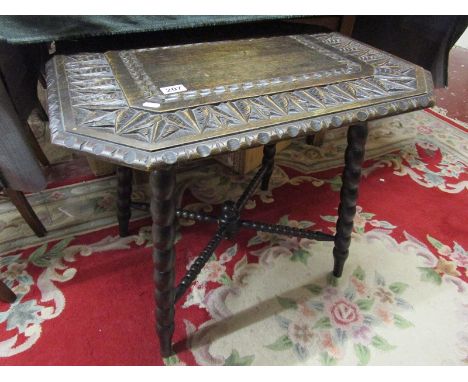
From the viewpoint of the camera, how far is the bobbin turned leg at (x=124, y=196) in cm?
85

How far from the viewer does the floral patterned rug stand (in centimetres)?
74

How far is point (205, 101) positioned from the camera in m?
0.53

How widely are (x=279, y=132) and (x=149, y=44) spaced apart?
40 centimetres

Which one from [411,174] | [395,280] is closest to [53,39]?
[395,280]

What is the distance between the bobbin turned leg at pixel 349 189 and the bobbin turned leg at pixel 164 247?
366 millimetres

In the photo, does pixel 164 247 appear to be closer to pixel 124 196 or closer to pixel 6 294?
pixel 124 196

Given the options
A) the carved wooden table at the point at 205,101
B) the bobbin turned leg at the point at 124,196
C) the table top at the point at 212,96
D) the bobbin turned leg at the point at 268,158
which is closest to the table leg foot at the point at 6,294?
the bobbin turned leg at the point at 124,196

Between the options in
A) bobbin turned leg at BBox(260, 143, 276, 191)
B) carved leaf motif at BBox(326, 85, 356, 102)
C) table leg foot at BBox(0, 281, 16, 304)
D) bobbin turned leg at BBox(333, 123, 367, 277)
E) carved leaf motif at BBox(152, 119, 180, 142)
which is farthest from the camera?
bobbin turned leg at BBox(260, 143, 276, 191)

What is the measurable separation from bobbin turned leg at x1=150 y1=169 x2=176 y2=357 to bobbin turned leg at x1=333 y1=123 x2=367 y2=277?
37cm

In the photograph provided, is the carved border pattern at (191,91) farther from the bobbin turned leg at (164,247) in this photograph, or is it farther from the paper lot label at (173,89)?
the bobbin turned leg at (164,247)

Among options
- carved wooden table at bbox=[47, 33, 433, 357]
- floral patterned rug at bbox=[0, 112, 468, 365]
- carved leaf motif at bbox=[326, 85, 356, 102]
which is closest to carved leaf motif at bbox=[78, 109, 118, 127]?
carved wooden table at bbox=[47, 33, 433, 357]

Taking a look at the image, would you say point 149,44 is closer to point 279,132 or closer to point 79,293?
point 279,132

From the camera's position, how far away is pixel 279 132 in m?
0.50

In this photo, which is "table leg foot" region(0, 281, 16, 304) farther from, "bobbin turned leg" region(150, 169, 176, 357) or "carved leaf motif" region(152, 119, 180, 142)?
"carved leaf motif" region(152, 119, 180, 142)
